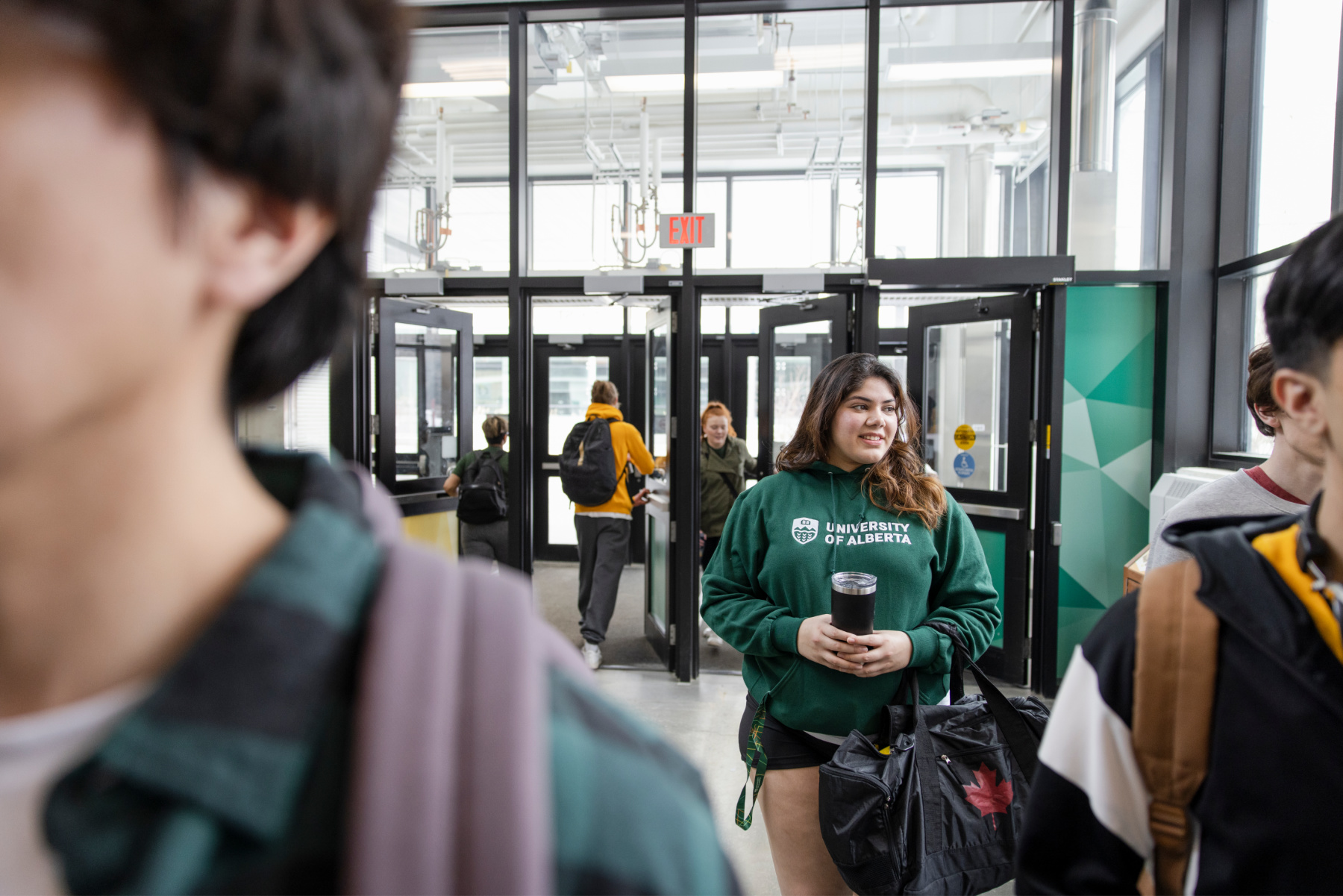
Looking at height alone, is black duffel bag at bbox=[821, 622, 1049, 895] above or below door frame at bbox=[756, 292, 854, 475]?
below

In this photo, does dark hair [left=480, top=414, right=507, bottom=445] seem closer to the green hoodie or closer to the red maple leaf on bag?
the green hoodie

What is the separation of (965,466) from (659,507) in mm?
1858

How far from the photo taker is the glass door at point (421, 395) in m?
4.23

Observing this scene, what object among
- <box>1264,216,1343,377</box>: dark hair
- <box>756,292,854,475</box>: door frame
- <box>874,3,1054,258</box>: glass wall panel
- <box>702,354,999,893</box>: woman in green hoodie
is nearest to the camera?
<box>1264,216,1343,377</box>: dark hair

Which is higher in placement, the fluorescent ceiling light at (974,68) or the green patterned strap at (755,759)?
the fluorescent ceiling light at (974,68)

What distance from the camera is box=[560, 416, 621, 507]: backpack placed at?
470 cm

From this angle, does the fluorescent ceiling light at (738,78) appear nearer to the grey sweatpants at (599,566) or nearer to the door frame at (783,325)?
the door frame at (783,325)

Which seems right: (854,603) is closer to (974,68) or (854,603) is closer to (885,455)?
(885,455)

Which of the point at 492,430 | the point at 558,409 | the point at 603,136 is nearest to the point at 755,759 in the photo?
the point at 492,430

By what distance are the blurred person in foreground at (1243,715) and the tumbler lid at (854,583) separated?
1.98ft

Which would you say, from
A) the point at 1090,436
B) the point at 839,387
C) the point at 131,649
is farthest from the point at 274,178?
the point at 1090,436

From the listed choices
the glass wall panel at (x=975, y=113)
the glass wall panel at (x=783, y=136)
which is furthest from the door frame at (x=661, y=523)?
the glass wall panel at (x=975, y=113)

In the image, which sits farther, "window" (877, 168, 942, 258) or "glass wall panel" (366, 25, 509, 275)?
"window" (877, 168, 942, 258)

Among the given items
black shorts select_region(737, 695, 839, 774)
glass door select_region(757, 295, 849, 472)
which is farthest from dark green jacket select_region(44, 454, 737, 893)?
glass door select_region(757, 295, 849, 472)
